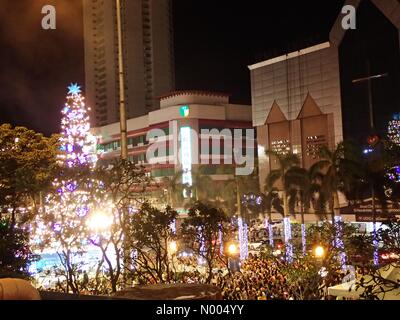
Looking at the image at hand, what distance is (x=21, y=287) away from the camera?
11.5ft

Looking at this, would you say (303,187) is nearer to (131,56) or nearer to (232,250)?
(232,250)

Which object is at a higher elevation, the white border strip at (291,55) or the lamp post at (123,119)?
the white border strip at (291,55)

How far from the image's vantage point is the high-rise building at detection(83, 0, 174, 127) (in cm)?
6888

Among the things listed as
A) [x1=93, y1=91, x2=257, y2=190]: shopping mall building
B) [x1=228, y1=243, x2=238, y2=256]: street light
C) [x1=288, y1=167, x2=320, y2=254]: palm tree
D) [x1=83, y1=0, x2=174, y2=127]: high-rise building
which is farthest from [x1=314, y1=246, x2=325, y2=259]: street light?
[x1=83, y1=0, x2=174, y2=127]: high-rise building

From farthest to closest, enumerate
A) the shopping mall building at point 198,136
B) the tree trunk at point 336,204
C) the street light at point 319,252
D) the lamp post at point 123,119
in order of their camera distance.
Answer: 1. the shopping mall building at point 198,136
2. the tree trunk at point 336,204
3. the street light at point 319,252
4. the lamp post at point 123,119

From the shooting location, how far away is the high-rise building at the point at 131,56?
68.9 meters

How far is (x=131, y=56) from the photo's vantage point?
6894 centimetres

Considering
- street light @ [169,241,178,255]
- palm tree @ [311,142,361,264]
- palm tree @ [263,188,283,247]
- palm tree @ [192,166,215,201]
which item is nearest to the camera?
street light @ [169,241,178,255]

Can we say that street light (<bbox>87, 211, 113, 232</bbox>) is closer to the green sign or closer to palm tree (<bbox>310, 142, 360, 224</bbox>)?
palm tree (<bbox>310, 142, 360, 224</bbox>)

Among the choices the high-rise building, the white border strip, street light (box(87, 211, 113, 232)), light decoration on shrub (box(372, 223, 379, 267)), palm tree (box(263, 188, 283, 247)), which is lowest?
light decoration on shrub (box(372, 223, 379, 267))

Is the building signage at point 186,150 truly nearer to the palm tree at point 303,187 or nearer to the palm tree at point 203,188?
the palm tree at point 203,188

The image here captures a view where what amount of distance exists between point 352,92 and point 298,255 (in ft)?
63.1

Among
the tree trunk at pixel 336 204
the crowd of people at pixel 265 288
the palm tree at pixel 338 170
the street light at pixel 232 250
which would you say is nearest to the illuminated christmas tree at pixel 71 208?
the crowd of people at pixel 265 288

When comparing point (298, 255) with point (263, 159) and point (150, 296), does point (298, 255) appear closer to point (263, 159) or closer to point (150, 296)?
point (150, 296)
